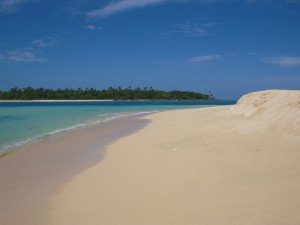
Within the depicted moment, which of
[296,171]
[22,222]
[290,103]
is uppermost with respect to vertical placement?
[290,103]

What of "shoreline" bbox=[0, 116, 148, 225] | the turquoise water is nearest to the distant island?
the turquoise water

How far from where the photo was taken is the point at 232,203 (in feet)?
13.7

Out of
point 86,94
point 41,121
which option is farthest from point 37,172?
point 86,94

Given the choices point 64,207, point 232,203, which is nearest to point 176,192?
point 232,203

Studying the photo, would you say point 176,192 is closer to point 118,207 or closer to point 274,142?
point 118,207

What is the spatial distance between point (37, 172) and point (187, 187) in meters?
3.65

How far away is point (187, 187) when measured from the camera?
499cm

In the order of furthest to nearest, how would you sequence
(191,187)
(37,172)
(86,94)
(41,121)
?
1. (86,94)
2. (41,121)
3. (37,172)
4. (191,187)

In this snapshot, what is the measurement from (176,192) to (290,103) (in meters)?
9.15

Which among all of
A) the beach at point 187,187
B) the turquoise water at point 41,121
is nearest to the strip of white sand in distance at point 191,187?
the beach at point 187,187

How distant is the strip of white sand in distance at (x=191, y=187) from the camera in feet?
12.6

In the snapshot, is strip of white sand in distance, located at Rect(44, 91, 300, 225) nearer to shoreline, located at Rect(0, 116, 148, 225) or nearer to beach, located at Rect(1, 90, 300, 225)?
beach, located at Rect(1, 90, 300, 225)

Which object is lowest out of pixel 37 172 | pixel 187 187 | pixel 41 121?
pixel 41 121

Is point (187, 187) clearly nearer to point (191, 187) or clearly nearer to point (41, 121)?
point (191, 187)
